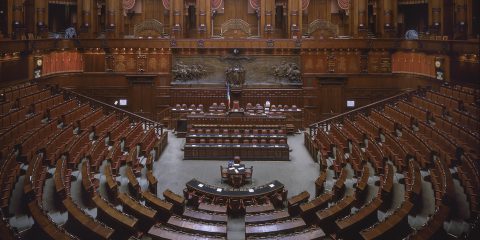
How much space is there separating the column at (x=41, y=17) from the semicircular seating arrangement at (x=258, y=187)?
13.4ft

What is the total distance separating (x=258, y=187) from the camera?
11.5m

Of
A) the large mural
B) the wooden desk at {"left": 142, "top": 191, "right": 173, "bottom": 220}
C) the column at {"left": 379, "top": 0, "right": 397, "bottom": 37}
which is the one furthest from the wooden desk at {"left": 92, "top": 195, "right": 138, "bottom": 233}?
the column at {"left": 379, "top": 0, "right": 397, "bottom": 37}

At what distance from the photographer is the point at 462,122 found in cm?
1342

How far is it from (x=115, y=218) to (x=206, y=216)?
6.41ft

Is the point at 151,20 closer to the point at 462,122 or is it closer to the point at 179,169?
the point at 179,169

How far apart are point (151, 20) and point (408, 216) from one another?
18.9m

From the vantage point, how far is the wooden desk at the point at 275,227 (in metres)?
8.75

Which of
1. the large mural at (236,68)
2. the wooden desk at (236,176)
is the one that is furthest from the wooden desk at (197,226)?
the large mural at (236,68)

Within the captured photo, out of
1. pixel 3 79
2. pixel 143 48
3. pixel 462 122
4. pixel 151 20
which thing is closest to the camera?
pixel 462 122

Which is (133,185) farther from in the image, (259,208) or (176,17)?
(176,17)

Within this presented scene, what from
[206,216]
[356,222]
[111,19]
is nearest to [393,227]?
[356,222]

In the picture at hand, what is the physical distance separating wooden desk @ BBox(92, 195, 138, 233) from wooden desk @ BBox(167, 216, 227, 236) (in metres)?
0.84

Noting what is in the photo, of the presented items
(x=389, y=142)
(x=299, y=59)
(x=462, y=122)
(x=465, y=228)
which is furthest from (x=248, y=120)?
(x=465, y=228)

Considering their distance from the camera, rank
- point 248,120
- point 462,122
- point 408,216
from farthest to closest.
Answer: point 248,120
point 462,122
point 408,216
